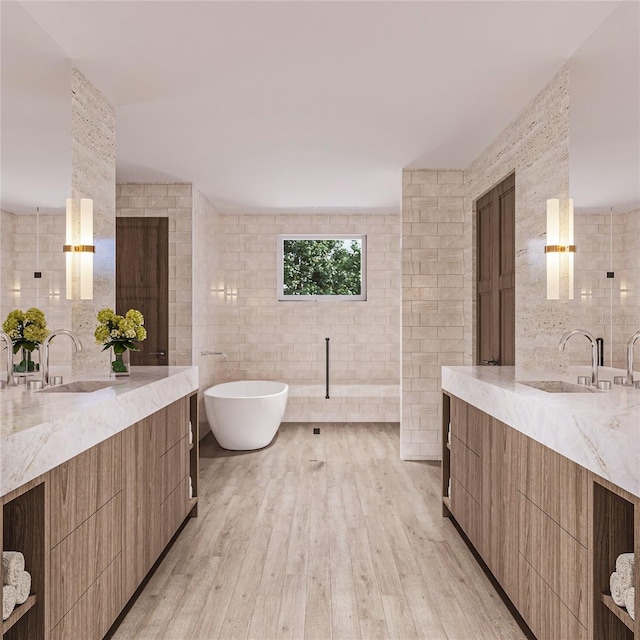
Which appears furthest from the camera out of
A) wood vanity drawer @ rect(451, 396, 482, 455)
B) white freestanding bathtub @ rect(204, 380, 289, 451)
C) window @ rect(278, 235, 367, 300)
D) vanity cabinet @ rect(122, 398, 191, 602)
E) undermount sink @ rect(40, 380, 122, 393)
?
window @ rect(278, 235, 367, 300)

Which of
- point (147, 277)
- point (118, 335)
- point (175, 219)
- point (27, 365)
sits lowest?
point (27, 365)

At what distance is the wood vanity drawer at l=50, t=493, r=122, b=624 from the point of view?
1656mm

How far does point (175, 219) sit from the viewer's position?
5.38 meters

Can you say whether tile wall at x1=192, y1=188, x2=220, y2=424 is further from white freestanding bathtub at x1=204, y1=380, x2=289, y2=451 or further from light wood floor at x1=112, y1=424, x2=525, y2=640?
light wood floor at x1=112, y1=424, x2=525, y2=640

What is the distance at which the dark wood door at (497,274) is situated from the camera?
391cm

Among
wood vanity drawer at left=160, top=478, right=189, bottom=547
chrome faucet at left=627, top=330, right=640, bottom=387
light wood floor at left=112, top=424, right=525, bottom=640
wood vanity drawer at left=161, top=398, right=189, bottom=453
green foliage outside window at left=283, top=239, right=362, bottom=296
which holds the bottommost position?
light wood floor at left=112, top=424, right=525, bottom=640

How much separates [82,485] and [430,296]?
12.2 feet

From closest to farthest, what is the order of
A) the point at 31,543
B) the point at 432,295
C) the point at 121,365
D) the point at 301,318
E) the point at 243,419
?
1. the point at 31,543
2. the point at 121,365
3. the point at 432,295
4. the point at 243,419
5. the point at 301,318

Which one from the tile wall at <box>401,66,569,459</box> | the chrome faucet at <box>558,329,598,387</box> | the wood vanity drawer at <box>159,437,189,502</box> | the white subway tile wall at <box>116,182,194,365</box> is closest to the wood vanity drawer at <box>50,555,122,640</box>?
the wood vanity drawer at <box>159,437,189,502</box>

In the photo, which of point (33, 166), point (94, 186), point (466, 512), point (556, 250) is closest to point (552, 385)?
point (556, 250)

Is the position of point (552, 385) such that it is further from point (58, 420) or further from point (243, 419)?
point (243, 419)

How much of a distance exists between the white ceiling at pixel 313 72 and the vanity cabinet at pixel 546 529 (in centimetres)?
186

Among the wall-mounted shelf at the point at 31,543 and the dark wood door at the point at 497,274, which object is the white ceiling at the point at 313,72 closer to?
the dark wood door at the point at 497,274

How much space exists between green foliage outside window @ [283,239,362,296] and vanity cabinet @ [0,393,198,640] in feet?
13.4
